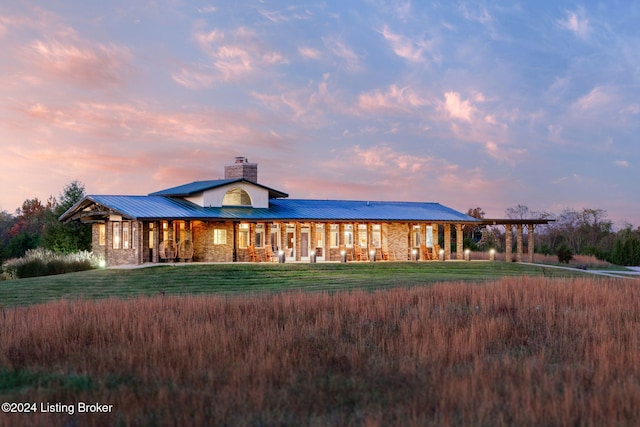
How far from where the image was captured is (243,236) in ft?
118

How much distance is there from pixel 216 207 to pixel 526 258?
21.4m

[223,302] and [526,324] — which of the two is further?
[223,302]

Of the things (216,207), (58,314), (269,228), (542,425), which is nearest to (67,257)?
(216,207)

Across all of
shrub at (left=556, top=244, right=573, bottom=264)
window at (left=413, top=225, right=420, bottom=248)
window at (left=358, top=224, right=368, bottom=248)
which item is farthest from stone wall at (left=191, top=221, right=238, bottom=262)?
shrub at (left=556, top=244, right=573, bottom=264)

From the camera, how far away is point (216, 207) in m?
35.8

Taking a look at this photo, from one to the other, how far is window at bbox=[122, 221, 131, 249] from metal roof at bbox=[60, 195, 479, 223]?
1227 millimetres

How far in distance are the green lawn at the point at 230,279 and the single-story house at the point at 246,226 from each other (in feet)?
12.1

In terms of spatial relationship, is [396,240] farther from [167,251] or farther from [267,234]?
[167,251]

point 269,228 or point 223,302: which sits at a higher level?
point 269,228

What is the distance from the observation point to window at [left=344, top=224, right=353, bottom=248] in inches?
1527

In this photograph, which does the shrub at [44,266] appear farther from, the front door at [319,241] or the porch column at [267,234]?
the front door at [319,241]

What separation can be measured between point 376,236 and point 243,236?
8644mm

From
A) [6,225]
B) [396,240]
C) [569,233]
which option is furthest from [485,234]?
[6,225]

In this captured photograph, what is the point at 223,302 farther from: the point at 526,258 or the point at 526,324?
the point at 526,258
